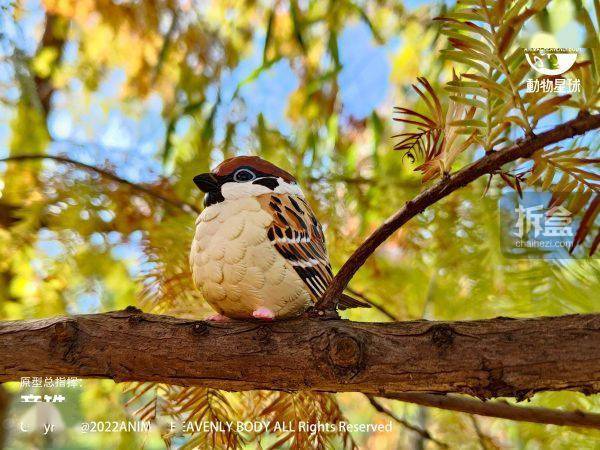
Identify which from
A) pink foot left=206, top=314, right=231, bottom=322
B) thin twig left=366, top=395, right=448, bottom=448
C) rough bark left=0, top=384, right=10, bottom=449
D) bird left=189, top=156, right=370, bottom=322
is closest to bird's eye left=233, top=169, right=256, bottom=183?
bird left=189, top=156, right=370, bottom=322

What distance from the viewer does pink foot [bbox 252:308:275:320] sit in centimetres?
46

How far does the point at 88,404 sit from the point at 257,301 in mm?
441

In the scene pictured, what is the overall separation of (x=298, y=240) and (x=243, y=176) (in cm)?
7

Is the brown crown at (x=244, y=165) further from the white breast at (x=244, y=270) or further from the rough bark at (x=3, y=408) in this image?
the rough bark at (x=3, y=408)

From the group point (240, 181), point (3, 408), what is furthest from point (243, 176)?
point (3, 408)

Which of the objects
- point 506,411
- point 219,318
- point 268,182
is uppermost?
point 268,182

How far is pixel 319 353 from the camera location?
1.39 feet

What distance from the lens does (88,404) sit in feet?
2.63

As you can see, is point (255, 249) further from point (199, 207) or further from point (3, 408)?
point (3, 408)

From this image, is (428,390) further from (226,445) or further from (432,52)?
(432,52)

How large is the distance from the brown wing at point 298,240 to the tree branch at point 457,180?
0.05 meters

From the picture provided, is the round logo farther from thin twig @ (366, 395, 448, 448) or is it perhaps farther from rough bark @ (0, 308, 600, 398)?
thin twig @ (366, 395, 448, 448)

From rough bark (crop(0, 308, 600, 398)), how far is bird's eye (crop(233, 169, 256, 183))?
0.12 metres

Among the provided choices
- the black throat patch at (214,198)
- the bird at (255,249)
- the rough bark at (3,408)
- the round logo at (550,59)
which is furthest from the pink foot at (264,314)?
the rough bark at (3,408)
